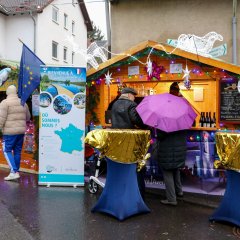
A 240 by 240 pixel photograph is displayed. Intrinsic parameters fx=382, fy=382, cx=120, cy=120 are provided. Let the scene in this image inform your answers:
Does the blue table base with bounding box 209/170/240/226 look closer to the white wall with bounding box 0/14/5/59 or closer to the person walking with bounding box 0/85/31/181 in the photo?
the person walking with bounding box 0/85/31/181

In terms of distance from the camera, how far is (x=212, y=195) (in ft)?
21.6

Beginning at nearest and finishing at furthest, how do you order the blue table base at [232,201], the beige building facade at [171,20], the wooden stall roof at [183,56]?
1. the blue table base at [232,201]
2. the wooden stall roof at [183,56]
3. the beige building facade at [171,20]

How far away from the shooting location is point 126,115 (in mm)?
6102

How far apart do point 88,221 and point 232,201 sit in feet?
6.39

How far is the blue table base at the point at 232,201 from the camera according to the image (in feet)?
16.0

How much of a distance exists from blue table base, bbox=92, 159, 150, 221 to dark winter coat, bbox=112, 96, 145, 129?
2.98ft

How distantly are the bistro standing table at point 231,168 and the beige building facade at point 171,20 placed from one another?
5923mm

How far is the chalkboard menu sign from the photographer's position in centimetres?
660

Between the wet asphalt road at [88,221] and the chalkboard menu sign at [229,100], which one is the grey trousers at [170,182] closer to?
the wet asphalt road at [88,221]

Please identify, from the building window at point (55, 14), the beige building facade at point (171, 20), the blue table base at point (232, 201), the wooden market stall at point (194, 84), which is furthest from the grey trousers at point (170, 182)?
the building window at point (55, 14)

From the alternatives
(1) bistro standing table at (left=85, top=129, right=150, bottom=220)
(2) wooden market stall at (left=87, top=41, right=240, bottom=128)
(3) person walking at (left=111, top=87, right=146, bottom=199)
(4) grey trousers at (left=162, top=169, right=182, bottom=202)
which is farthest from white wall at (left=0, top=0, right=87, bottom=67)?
(1) bistro standing table at (left=85, top=129, right=150, bottom=220)

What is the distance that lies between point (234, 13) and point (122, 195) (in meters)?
6.97

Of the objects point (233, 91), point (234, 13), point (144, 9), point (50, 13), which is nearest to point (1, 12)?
point (50, 13)

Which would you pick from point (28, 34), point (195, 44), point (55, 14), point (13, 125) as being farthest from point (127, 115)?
point (55, 14)
